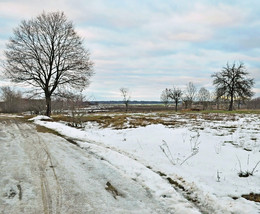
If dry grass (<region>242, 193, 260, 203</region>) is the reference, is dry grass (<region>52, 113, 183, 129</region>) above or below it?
above

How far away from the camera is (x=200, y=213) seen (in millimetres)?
2891

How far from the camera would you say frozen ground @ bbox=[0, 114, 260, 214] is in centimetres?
303

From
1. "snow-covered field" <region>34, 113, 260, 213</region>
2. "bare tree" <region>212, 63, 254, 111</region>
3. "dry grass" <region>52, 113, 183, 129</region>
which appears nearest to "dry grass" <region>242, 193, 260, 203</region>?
"snow-covered field" <region>34, 113, 260, 213</region>

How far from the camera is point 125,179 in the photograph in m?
4.13

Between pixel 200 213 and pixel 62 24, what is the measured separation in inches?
843

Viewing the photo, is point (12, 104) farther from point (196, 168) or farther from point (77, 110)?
point (196, 168)

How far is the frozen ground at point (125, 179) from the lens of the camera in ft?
9.95

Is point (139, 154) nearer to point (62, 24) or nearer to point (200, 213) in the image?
point (200, 213)

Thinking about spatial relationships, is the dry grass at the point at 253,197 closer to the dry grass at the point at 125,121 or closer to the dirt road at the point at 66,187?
the dirt road at the point at 66,187

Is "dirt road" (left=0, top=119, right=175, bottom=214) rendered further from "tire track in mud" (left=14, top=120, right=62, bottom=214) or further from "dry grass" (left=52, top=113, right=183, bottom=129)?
"dry grass" (left=52, top=113, right=183, bottom=129)

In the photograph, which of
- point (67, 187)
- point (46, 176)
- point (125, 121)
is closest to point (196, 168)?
point (67, 187)

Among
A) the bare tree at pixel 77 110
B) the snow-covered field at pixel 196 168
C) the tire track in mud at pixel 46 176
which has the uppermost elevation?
the bare tree at pixel 77 110

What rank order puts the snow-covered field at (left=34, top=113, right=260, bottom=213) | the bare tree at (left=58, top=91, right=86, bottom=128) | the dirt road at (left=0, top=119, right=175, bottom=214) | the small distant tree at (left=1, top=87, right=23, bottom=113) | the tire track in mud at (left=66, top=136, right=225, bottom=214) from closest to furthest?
the dirt road at (left=0, top=119, right=175, bottom=214)
the tire track in mud at (left=66, top=136, right=225, bottom=214)
the snow-covered field at (left=34, top=113, right=260, bottom=213)
the bare tree at (left=58, top=91, right=86, bottom=128)
the small distant tree at (left=1, top=87, right=23, bottom=113)

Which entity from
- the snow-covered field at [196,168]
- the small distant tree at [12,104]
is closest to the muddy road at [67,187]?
the snow-covered field at [196,168]
